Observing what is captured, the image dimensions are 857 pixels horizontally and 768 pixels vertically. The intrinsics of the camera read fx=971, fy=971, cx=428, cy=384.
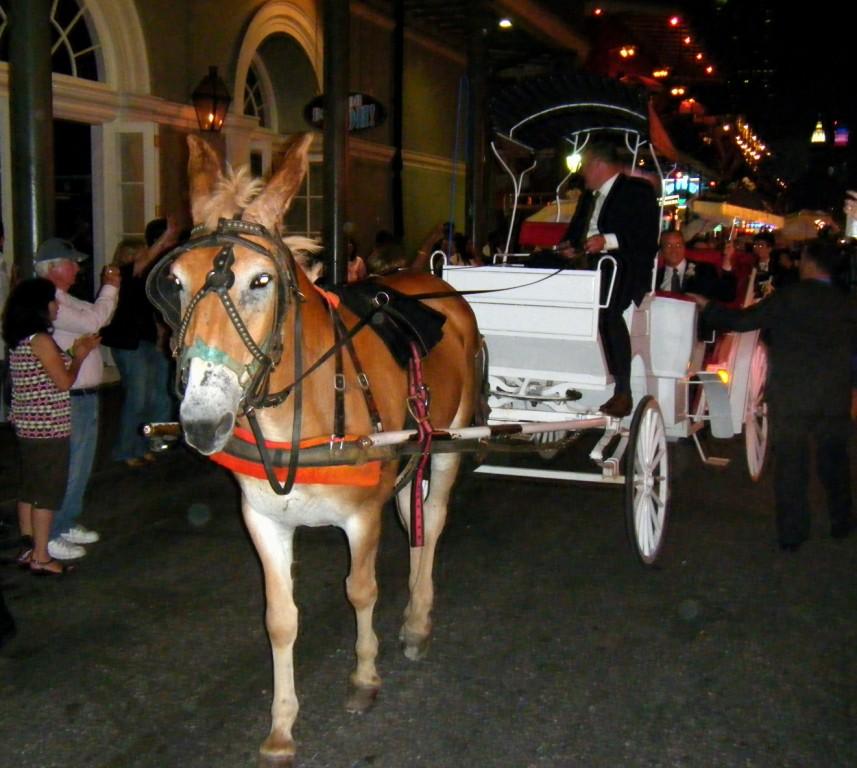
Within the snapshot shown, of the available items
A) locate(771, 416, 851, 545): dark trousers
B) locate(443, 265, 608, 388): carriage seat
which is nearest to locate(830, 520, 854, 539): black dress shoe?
locate(771, 416, 851, 545): dark trousers

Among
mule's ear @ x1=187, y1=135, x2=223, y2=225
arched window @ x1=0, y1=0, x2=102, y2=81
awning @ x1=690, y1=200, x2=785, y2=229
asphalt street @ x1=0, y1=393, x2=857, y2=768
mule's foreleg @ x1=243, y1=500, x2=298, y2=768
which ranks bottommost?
asphalt street @ x1=0, y1=393, x2=857, y2=768

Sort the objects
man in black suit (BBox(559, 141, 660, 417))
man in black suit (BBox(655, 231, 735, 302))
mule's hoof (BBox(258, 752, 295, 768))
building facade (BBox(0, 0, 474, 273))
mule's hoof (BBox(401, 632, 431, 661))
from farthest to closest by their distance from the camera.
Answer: building facade (BBox(0, 0, 474, 273)), man in black suit (BBox(655, 231, 735, 302)), man in black suit (BBox(559, 141, 660, 417)), mule's hoof (BBox(401, 632, 431, 661)), mule's hoof (BBox(258, 752, 295, 768))

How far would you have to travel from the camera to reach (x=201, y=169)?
353cm

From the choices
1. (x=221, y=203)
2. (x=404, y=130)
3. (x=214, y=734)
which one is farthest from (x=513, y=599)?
(x=404, y=130)

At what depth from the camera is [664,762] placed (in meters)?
3.77

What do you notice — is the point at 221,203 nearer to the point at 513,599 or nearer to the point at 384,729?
the point at 384,729

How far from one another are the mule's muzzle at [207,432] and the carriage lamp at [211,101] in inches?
397

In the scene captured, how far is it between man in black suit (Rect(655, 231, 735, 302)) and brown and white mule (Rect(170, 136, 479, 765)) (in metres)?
4.33

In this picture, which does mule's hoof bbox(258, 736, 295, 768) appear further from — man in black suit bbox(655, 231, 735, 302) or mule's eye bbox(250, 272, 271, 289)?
man in black suit bbox(655, 231, 735, 302)

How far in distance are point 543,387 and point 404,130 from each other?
1466 centimetres

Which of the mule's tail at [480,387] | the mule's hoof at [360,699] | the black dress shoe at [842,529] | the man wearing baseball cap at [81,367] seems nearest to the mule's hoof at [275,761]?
the mule's hoof at [360,699]

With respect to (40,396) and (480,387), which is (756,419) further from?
(40,396)

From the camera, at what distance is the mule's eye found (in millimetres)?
3186

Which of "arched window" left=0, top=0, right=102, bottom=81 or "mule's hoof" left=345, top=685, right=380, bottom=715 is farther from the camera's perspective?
"arched window" left=0, top=0, right=102, bottom=81
